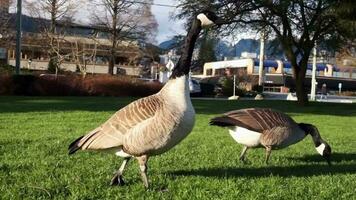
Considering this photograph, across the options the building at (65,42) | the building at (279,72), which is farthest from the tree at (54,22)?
the building at (279,72)

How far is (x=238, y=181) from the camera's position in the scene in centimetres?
704

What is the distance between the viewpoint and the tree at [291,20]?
34062 mm

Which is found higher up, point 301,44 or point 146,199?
point 301,44

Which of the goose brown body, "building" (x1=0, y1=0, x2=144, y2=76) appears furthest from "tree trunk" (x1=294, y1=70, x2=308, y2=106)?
"building" (x1=0, y1=0, x2=144, y2=76)

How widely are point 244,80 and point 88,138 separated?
250ft

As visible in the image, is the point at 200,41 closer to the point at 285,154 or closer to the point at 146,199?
the point at 285,154

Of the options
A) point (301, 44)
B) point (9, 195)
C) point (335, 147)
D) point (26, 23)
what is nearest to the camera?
point (9, 195)

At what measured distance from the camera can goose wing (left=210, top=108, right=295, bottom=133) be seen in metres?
8.70

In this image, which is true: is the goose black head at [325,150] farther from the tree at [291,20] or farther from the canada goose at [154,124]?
the tree at [291,20]

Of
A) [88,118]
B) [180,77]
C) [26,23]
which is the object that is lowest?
[88,118]

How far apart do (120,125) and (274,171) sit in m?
2.98

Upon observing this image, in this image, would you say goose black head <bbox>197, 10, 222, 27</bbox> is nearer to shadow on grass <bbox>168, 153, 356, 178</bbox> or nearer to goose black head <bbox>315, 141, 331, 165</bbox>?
shadow on grass <bbox>168, 153, 356, 178</bbox>

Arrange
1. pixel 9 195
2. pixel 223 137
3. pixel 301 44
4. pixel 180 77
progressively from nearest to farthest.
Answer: pixel 9 195 < pixel 180 77 < pixel 223 137 < pixel 301 44

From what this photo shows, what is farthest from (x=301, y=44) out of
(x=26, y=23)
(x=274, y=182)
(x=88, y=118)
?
(x=26, y=23)
